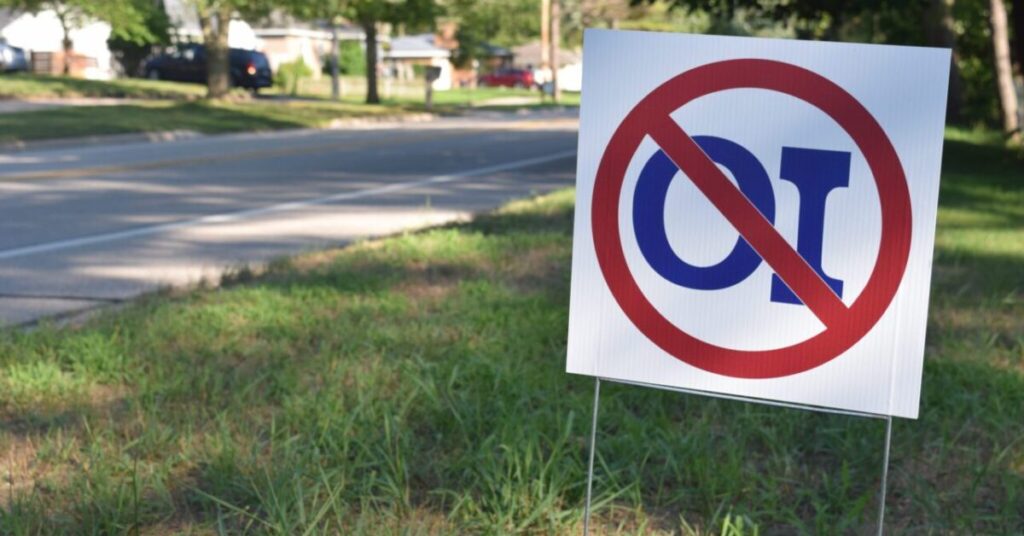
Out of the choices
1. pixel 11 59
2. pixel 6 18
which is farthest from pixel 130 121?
pixel 6 18

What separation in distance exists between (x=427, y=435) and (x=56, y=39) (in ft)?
224

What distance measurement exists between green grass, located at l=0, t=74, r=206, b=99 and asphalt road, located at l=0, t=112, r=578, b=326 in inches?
579

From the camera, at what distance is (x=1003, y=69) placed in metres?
26.8

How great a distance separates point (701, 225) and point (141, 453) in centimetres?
206

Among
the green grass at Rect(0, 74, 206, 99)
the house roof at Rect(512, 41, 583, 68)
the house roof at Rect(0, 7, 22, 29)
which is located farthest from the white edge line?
the house roof at Rect(512, 41, 583, 68)

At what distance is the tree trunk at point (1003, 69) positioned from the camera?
25.3m

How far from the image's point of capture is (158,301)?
23.1ft

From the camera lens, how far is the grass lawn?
3.99m

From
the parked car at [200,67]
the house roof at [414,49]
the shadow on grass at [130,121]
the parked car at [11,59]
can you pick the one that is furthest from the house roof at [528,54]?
the shadow on grass at [130,121]

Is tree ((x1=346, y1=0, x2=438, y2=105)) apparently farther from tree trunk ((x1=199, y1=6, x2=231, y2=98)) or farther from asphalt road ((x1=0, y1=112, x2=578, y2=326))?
asphalt road ((x1=0, y1=112, x2=578, y2=326))

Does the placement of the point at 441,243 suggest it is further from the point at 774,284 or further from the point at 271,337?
the point at 774,284

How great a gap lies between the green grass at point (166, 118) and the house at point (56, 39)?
100 ft

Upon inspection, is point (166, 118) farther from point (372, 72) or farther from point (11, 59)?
point (11, 59)

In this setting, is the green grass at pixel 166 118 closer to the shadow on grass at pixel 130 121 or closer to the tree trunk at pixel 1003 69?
the shadow on grass at pixel 130 121
